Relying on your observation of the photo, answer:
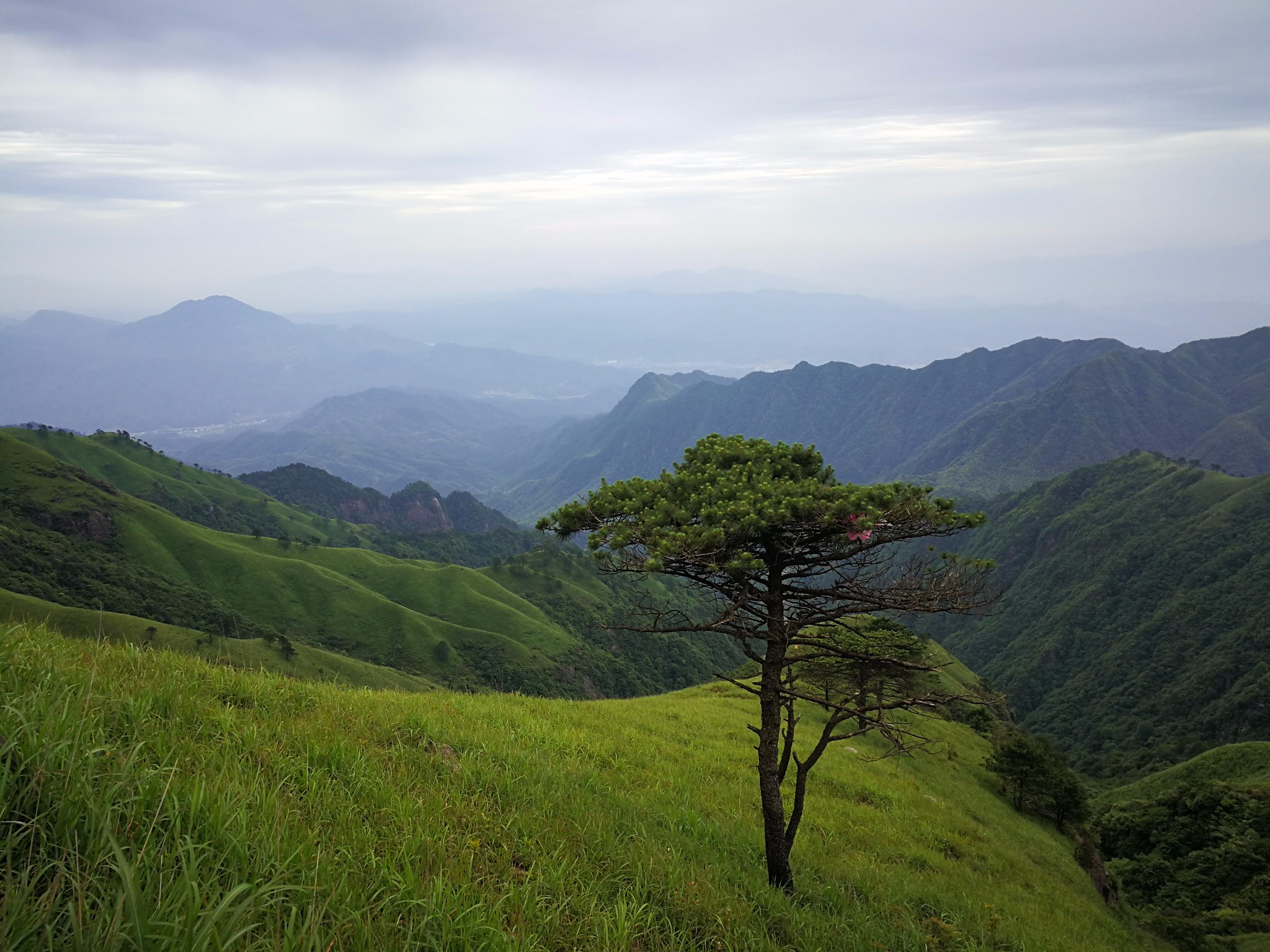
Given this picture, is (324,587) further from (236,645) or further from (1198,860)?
(1198,860)

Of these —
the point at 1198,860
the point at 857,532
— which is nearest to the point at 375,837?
the point at 857,532

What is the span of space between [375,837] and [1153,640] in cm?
18883

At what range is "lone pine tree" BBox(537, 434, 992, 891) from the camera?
8984 millimetres

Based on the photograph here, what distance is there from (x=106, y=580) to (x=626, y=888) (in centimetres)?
14620

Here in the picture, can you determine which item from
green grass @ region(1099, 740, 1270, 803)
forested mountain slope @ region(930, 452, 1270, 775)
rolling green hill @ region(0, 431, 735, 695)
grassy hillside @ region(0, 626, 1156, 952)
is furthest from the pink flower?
rolling green hill @ region(0, 431, 735, 695)

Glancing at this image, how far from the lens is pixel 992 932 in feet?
37.9

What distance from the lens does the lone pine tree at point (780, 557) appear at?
8984 millimetres

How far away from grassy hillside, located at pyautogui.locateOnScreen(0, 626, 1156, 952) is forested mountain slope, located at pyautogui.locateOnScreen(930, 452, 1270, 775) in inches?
4284

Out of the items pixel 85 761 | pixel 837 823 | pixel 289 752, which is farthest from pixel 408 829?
pixel 837 823

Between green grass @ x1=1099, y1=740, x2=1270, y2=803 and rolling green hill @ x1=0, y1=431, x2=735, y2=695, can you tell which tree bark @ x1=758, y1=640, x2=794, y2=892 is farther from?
rolling green hill @ x1=0, y1=431, x2=735, y2=695

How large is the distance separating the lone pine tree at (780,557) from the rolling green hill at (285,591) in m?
109

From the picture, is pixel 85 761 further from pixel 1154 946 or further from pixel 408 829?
pixel 1154 946

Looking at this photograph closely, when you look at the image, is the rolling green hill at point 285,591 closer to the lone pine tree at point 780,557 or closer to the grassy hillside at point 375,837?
the grassy hillside at point 375,837

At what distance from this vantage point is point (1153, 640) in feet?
488
